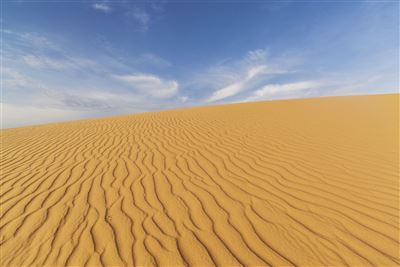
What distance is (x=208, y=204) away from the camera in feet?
9.90

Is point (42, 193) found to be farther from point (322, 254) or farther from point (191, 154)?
point (322, 254)

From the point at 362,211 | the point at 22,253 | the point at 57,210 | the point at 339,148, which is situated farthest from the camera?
the point at 339,148

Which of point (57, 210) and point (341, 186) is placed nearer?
point (57, 210)

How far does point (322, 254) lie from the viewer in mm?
2059

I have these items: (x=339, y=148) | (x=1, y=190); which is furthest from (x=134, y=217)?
(x=339, y=148)

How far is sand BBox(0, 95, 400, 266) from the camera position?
2.15 m

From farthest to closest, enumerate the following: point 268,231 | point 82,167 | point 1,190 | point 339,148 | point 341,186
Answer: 1. point 339,148
2. point 82,167
3. point 1,190
4. point 341,186
5. point 268,231

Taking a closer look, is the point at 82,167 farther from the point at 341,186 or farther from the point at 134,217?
the point at 341,186

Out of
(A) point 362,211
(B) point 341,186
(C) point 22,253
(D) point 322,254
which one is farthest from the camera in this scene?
(B) point 341,186

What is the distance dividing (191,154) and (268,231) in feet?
10.4

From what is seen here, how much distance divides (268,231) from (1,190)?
491 centimetres

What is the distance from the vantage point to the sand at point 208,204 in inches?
84.5

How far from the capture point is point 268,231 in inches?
94.7

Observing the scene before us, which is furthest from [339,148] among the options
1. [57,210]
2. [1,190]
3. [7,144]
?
[7,144]
